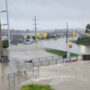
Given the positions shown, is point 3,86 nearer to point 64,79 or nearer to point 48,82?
point 48,82

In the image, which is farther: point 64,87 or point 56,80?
point 56,80

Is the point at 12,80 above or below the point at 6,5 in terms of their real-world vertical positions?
below

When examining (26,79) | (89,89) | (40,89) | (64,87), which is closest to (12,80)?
(26,79)

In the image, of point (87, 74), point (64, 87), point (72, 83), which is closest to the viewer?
point (64, 87)

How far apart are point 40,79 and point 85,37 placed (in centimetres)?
7340

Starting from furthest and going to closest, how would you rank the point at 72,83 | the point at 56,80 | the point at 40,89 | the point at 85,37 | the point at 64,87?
the point at 85,37 → the point at 56,80 → the point at 72,83 → the point at 64,87 → the point at 40,89

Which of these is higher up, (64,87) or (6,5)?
(6,5)

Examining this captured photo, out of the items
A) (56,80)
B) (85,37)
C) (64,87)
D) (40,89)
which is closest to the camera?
(40,89)

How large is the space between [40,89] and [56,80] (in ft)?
8.23

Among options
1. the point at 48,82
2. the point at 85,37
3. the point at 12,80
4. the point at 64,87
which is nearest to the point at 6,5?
the point at 12,80

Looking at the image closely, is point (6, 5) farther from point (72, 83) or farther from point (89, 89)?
point (89, 89)

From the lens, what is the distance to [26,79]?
12211 millimetres

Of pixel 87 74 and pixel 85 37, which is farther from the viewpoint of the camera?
pixel 85 37

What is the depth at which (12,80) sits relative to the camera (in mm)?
11891
